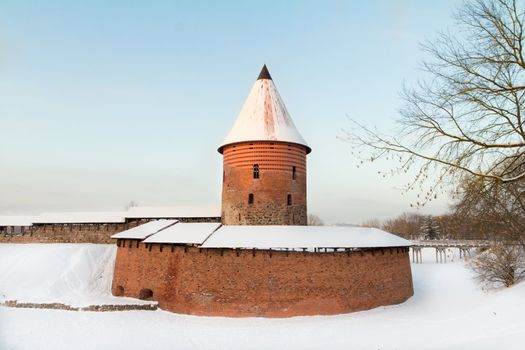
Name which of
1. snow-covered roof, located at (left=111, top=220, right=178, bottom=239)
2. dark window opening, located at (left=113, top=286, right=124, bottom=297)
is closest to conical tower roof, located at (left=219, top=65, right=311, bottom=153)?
snow-covered roof, located at (left=111, top=220, right=178, bottom=239)

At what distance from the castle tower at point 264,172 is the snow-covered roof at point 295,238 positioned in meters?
1.25

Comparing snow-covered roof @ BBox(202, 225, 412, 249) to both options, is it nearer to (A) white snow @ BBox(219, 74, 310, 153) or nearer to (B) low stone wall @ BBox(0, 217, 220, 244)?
(A) white snow @ BBox(219, 74, 310, 153)

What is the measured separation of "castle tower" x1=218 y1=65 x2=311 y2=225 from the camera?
15.8 m

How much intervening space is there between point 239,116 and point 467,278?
13.9 m

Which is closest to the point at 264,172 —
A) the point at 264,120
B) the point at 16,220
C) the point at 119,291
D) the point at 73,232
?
the point at 264,120

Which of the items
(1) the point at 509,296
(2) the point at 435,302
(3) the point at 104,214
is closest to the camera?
(1) the point at 509,296

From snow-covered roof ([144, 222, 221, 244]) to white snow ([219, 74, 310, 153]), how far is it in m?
3.65

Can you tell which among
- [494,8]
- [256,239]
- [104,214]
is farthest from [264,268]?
[104,214]

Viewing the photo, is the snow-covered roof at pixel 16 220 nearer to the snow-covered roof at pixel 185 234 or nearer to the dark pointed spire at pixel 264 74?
the snow-covered roof at pixel 185 234

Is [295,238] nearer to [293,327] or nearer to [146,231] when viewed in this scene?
[293,327]

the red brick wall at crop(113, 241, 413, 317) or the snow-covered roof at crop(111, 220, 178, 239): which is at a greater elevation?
the snow-covered roof at crop(111, 220, 178, 239)

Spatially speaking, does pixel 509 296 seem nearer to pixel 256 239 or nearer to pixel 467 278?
pixel 256 239

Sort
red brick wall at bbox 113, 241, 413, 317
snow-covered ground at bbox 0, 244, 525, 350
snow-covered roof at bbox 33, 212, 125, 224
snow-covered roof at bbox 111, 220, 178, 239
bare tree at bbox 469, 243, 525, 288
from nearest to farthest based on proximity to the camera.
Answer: snow-covered ground at bbox 0, 244, 525, 350
red brick wall at bbox 113, 241, 413, 317
snow-covered roof at bbox 111, 220, 178, 239
bare tree at bbox 469, 243, 525, 288
snow-covered roof at bbox 33, 212, 125, 224

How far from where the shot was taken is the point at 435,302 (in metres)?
14.6
